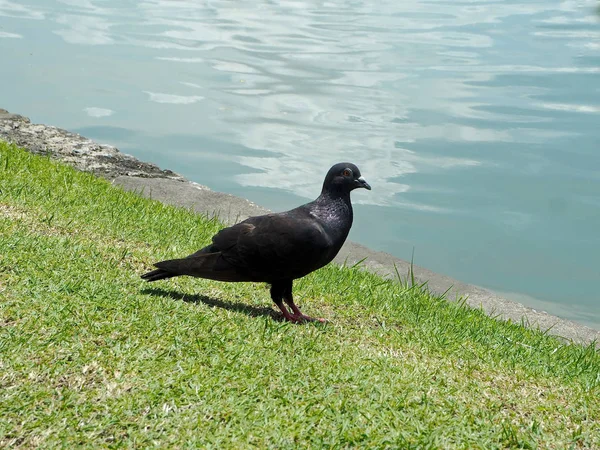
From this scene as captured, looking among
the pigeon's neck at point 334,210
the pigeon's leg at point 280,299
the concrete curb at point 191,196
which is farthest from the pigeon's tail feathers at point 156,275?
the concrete curb at point 191,196

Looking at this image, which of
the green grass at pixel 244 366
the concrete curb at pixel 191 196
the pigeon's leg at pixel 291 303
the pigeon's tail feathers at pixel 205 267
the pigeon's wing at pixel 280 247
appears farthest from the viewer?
the concrete curb at pixel 191 196

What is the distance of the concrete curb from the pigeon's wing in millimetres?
2618

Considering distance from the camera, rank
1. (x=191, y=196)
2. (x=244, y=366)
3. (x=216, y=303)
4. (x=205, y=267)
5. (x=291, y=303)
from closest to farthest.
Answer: (x=244, y=366) < (x=205, y=267) < (x=291, y=303) < (x=216, y=303) < (x=191, y=196)

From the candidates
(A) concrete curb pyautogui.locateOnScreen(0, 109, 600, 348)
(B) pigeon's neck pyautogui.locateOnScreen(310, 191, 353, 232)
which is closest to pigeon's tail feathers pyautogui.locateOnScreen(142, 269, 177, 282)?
(B) pigeon's neck pyautogui.locateOnScreen(310, 191, 353, 232)

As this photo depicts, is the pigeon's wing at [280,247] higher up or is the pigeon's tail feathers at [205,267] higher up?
the pigeon's wing at [280,247]

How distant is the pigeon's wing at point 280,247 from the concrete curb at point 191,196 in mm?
2618

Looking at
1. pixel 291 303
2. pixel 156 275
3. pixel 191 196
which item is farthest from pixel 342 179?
pixel 191 196

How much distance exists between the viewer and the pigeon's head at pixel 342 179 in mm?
5312

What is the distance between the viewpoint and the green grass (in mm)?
3779

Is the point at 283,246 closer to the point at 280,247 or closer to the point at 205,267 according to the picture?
the point at 280,247

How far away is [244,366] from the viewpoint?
14.3 ft

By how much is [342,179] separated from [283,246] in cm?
69

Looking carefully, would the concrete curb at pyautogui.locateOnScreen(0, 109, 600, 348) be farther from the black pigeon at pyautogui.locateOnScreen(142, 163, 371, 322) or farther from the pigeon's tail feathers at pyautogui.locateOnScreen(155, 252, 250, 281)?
the pigeon's tail feathers at pyautogui.locateOnScreen(155, 252, 250, 281)

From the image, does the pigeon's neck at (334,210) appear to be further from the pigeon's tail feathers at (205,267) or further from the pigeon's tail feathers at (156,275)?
the pigeon's tail feathers at (156,275)
